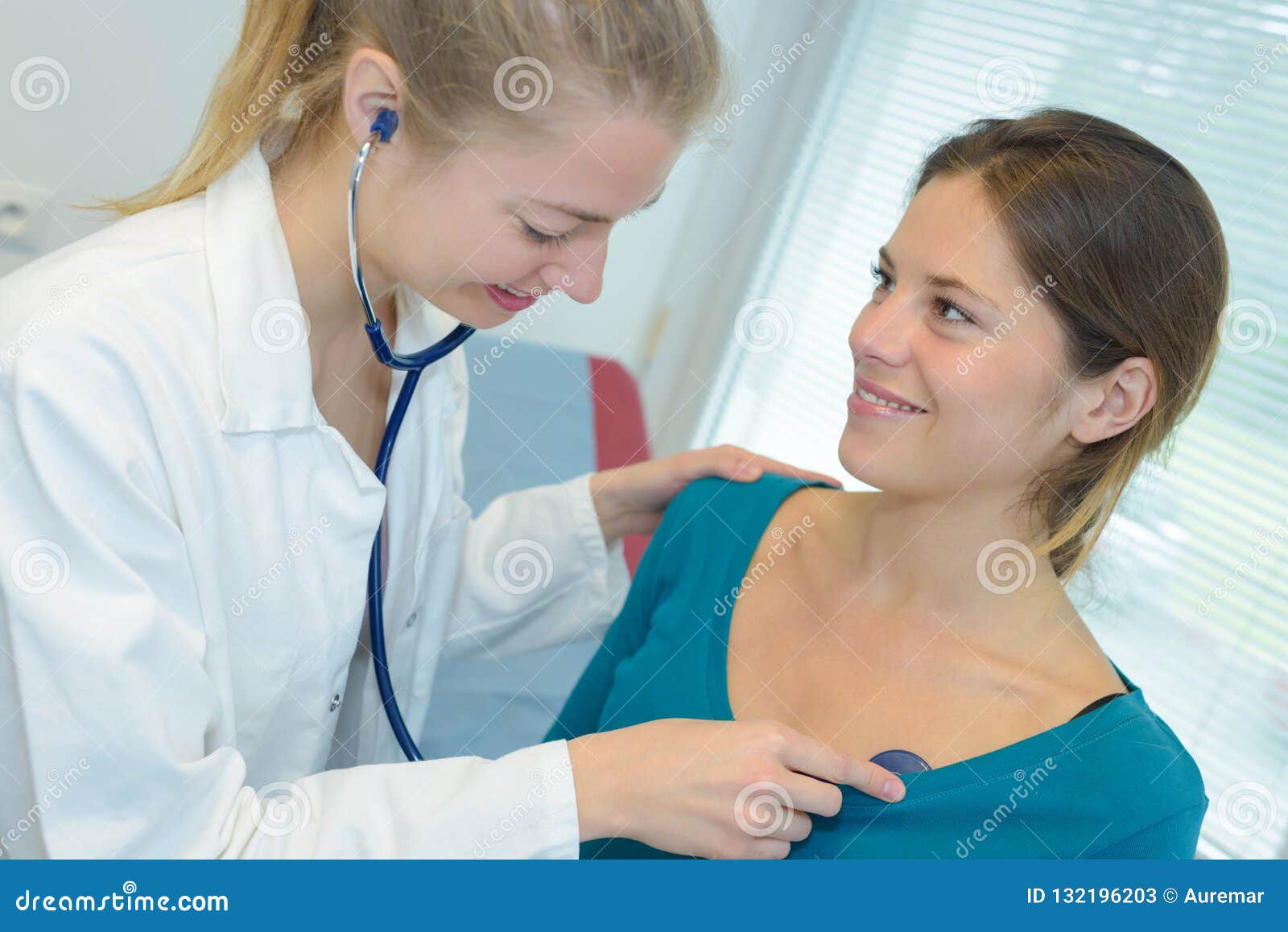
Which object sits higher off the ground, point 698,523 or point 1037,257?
point 1037,257

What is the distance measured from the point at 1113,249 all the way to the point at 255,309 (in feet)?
2.97

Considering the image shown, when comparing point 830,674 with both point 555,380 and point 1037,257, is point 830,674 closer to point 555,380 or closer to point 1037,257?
point 1037,257

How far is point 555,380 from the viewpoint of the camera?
8.27 feet

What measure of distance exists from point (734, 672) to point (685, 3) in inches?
28.9

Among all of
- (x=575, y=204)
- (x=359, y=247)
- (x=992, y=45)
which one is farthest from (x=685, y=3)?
(x=992, y=45)
